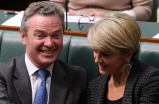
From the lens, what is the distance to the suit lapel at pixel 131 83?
1794 mm

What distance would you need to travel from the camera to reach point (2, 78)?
1.96m

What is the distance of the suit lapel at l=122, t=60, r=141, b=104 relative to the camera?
1794 millimetres

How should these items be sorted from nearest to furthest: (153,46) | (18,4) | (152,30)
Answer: (153,46)
(152,30)
(18,4)

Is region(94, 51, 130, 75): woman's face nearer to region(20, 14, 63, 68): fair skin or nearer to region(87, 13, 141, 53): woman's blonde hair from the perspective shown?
region(87, 13, 141, 53): woman's blonde hair

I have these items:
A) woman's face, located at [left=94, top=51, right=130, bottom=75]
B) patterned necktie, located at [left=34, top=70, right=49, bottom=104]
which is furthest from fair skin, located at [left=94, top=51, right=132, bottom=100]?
patterned necktie, located at [left=34, top=70, right=49, bottom=104]

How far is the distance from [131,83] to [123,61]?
0.33ft

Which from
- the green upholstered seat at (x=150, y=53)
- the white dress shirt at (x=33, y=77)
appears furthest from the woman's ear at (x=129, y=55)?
the white dress shirt at (x=33, y=77)

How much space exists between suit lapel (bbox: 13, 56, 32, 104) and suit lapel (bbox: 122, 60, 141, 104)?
44 centimetres

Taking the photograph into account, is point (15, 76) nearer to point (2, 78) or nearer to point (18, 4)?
point (2, 78)

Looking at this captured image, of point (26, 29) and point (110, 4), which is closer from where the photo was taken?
point (26, 29)

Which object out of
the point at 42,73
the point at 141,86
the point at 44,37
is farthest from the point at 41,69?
the point at 141,86

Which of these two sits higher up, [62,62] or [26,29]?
[26,29]

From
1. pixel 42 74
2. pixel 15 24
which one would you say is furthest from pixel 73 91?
pixel 15 24

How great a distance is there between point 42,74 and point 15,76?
4.8 inches
